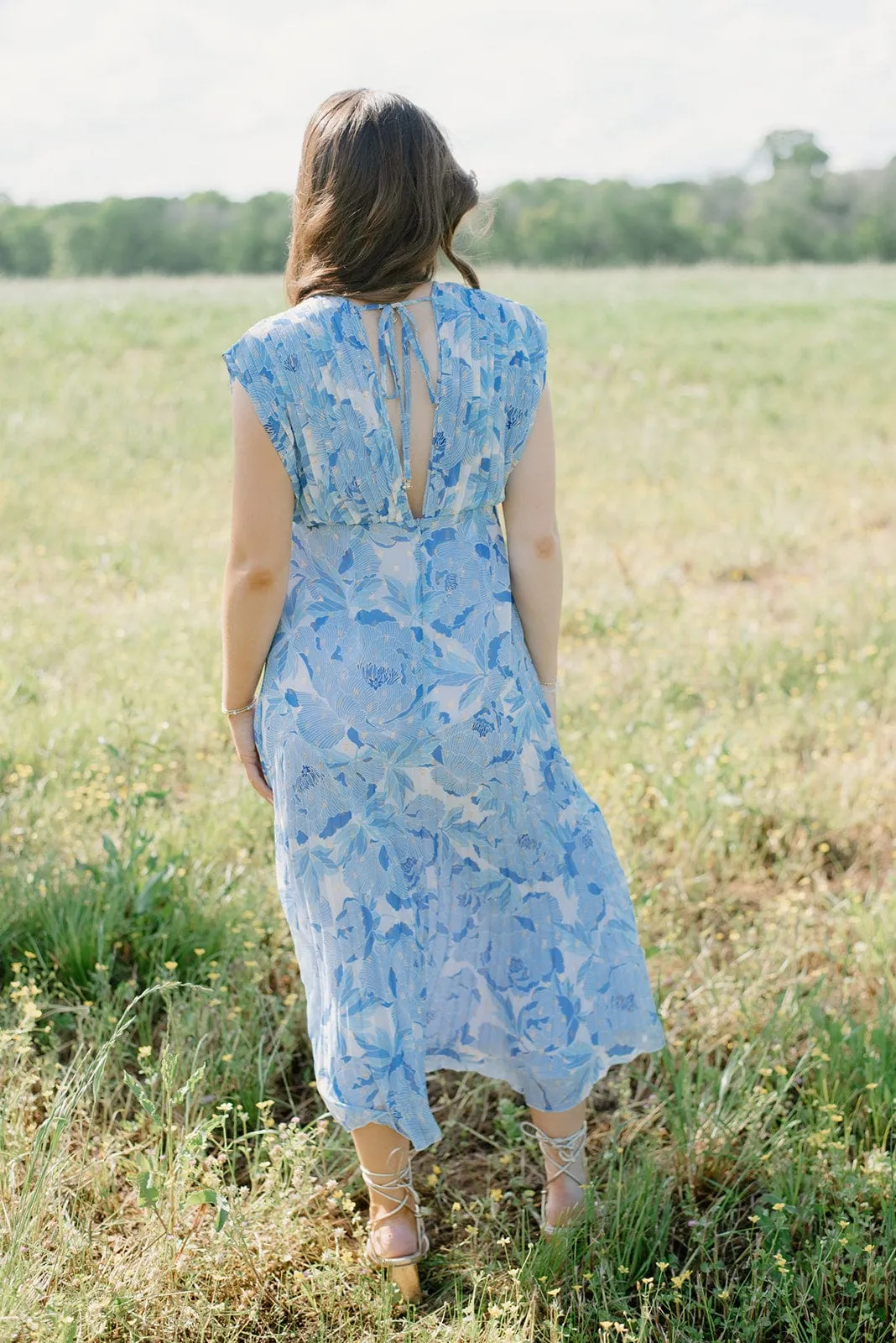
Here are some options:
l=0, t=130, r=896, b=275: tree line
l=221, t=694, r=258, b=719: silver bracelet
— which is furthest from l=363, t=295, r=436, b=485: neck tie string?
l=0, t=130, r=896, b=275: tree line

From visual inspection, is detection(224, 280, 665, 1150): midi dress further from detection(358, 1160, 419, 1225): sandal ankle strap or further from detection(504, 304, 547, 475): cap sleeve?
detection(358, 1160, 419, 1225): sandal ankle strap

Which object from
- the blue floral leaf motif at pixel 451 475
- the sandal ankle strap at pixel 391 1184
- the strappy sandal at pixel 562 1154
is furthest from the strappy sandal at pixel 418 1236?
the blue floral leaf motif at pixel 451 475

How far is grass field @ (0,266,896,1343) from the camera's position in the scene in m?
2.23

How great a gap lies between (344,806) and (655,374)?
462 inches

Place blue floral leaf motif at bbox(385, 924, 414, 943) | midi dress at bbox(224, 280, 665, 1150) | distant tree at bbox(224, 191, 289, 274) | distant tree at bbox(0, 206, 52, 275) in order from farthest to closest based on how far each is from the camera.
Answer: distant tree at bbox(224, 191, 289, 274) → distant tree at bbox(0, 206, 52, 275) → blue floral leaf motif at bbox(385, 924, 414, 943) → midi dress at bbox(224, 280, 665, 1150)

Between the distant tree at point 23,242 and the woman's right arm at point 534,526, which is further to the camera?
the distant tree at point 23,242

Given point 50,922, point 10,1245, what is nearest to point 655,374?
point 50,922

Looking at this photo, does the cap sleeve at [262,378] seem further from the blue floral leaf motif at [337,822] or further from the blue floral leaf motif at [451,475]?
the blue floral leaf motif at [337,822]

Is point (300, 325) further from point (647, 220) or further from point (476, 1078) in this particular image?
point (647, 220)

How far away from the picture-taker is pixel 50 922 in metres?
3.09

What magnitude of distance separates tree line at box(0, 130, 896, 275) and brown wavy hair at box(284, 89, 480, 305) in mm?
33376

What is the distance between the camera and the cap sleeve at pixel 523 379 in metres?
2.18

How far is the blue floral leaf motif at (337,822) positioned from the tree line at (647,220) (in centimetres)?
3365

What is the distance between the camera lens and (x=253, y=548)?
2.09m
